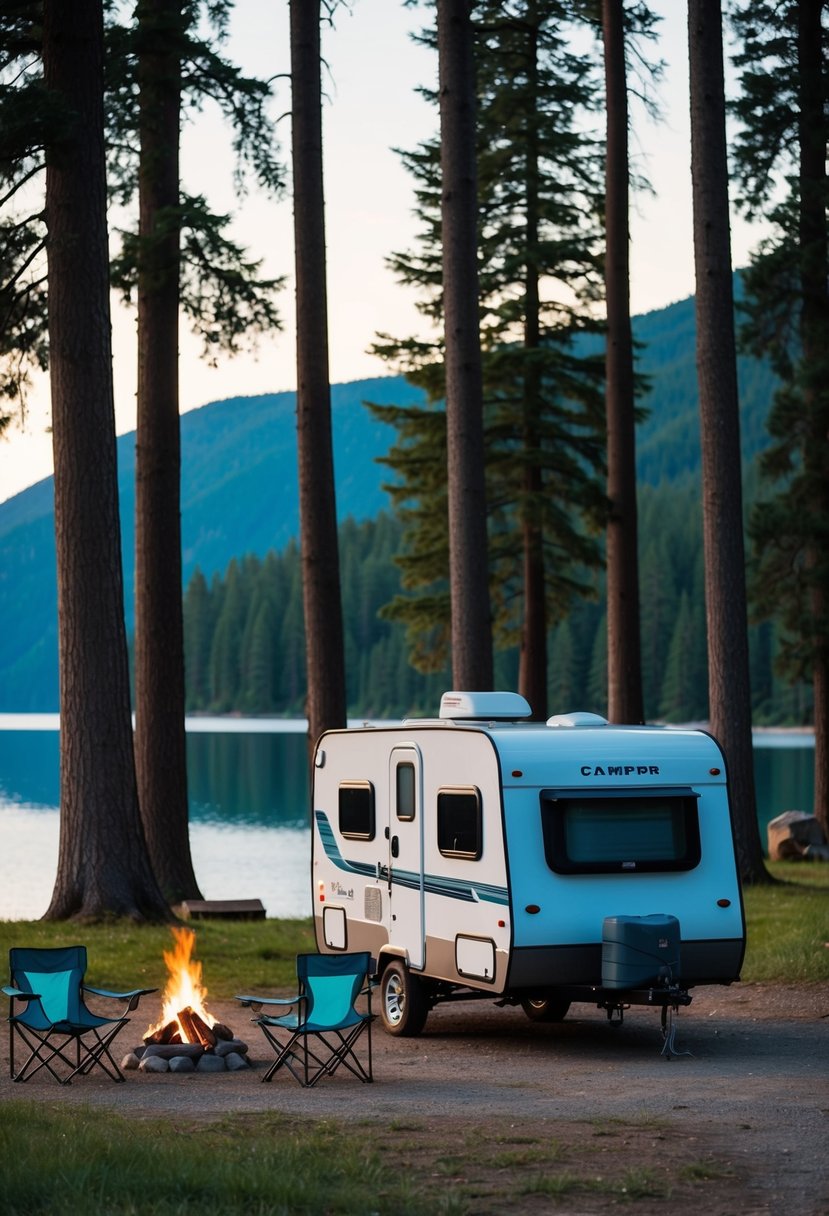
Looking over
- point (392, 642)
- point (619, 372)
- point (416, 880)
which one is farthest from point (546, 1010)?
point (392, 642)

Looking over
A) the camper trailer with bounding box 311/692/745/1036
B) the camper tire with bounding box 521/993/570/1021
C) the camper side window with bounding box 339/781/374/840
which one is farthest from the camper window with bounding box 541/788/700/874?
the camper side window with bounding box 339/781/374/840

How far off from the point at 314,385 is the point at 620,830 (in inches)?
391

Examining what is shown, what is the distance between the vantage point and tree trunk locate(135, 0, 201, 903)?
19.8 meters

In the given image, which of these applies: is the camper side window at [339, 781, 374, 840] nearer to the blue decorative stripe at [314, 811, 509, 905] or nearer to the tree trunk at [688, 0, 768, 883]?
the blue decorative stripe at [314, 811, 509, 905]

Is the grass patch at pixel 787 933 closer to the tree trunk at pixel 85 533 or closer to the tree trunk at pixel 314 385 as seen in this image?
the tree trunk at pixel 314 385

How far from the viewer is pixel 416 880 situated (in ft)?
41.1

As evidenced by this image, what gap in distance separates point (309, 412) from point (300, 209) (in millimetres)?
2563

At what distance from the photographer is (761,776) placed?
62.6 m

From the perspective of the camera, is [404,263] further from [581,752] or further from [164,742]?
[581,752]

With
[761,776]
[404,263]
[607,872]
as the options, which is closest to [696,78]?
[404,263]

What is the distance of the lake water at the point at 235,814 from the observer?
93.9 feet

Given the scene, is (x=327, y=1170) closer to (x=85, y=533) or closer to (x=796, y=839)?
(x=85, y=533)

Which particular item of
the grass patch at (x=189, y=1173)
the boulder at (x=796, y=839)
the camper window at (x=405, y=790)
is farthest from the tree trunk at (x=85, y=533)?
the boulder at (x=796, y=839)

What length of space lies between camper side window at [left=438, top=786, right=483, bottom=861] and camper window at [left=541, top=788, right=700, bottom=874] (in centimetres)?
51
